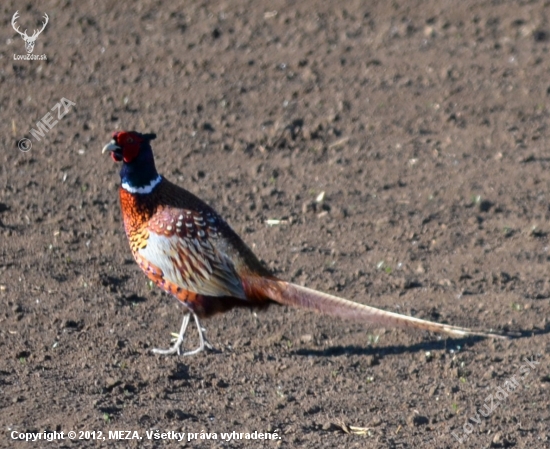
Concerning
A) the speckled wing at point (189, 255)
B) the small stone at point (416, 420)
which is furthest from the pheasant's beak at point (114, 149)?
the small stone at point (416, 420)

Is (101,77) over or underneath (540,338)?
over

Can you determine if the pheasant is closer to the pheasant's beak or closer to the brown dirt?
the pheasant's beak

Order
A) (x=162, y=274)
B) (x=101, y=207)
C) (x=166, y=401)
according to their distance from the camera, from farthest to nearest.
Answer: (x=101, y=207), (x=162, y=274), (x=166, y=401)

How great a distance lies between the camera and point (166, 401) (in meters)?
5.03

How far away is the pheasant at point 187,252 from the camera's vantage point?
541 centimetres

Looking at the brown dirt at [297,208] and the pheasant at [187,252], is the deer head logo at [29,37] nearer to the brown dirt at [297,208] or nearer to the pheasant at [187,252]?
the brown dirt at [297,208]

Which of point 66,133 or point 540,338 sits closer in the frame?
point 540,338

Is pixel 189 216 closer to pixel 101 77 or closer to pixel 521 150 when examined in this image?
pixel 521 150

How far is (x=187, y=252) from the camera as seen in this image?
5.43 m

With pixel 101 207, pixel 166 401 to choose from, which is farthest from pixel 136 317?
pixel 101 207

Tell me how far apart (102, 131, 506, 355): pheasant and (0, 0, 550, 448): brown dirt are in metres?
0.29

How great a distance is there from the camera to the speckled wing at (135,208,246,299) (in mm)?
5414

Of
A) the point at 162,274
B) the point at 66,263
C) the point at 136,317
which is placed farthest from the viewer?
the point at 66,263

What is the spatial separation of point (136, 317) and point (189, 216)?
2.54ft
